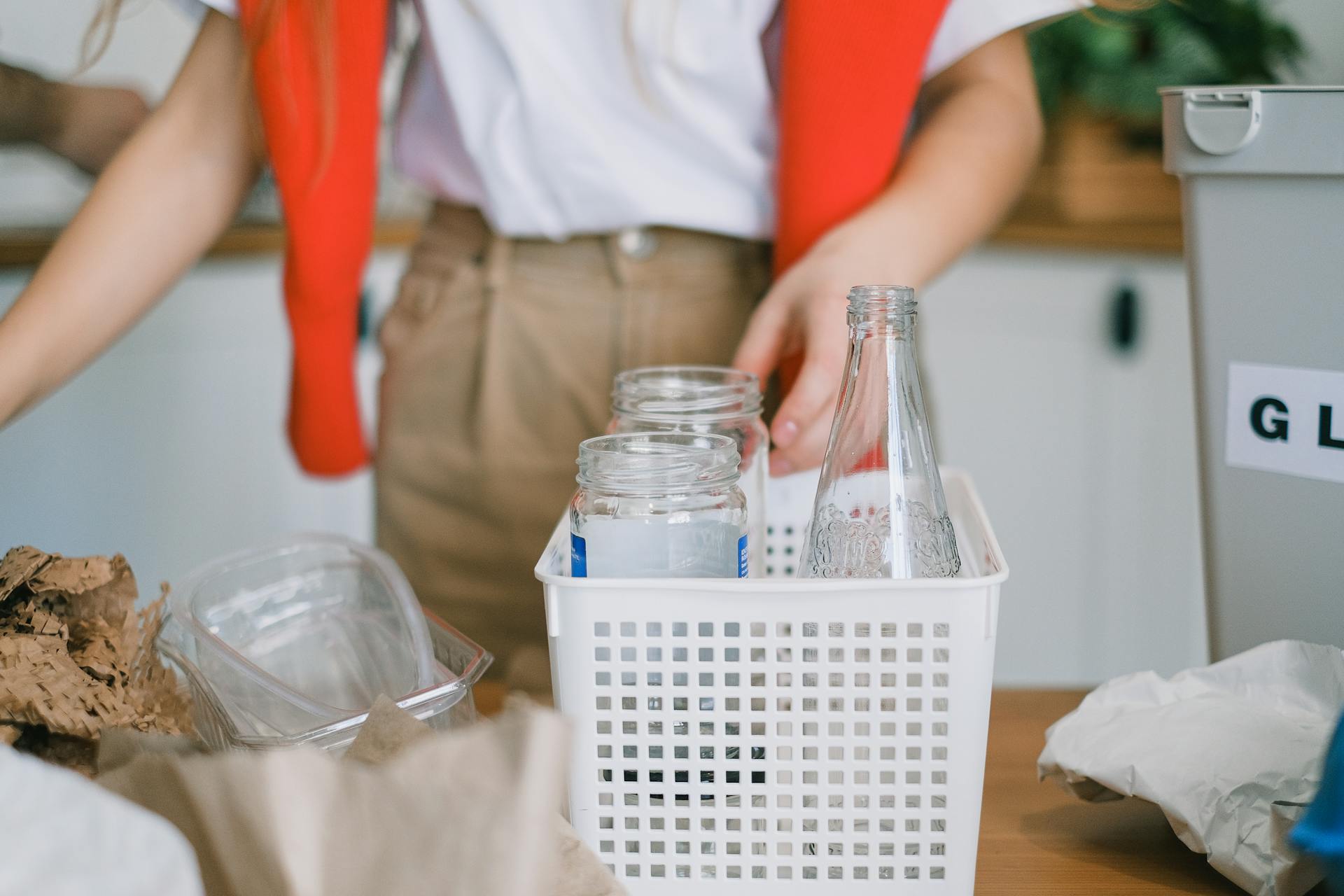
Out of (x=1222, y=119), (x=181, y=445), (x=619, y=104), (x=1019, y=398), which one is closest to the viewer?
(x=1222, y=119)

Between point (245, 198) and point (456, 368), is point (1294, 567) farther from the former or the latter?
point (245, 198)

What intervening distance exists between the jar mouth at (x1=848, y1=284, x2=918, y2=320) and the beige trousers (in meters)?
0.34

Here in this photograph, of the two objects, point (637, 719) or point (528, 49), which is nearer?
point (637, 719)

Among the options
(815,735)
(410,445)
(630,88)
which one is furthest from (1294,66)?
(815,735)

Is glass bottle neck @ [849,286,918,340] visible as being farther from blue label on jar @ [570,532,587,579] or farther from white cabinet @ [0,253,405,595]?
white cabinet @ [0,253,405,595]

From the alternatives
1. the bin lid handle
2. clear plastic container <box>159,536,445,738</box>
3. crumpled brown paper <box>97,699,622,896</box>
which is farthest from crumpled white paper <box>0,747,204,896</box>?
the bin lid handle

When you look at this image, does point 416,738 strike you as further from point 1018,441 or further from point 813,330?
point 1018,441

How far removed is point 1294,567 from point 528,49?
0.53 meters

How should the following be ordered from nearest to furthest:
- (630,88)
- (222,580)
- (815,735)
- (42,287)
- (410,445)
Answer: (815,735)
(222,580)
(42,287)
(630,88)
(410,445)

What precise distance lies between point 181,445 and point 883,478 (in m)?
1.43

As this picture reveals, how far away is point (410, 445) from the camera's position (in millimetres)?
865

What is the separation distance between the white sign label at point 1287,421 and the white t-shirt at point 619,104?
298 mm

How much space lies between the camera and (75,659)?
44 centimetres

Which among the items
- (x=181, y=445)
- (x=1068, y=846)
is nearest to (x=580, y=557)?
(x=1068, y=846)
